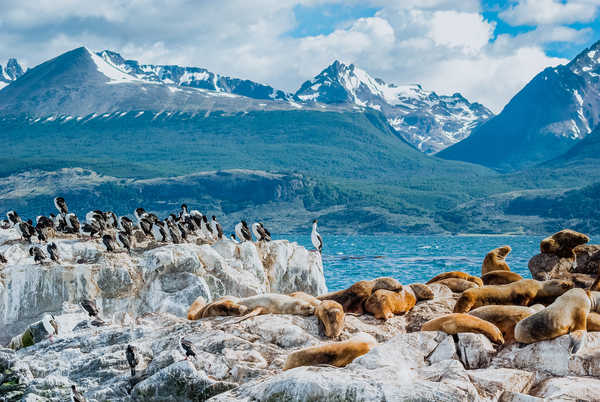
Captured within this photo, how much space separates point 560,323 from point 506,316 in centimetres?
119

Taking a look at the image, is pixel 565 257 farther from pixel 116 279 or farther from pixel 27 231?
pixel 27 231

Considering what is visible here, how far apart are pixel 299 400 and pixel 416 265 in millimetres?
97334

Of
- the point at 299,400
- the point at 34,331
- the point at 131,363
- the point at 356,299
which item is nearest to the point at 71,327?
the point at 34,331

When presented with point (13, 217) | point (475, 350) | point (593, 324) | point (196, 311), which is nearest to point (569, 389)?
point (475, 350)

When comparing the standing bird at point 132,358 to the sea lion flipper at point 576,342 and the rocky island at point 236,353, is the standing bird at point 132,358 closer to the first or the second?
the rocky island at point 236,353

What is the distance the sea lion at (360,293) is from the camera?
1466cm

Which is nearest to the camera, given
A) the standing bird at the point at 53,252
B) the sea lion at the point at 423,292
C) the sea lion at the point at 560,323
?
the sea lion at the point at 560,323

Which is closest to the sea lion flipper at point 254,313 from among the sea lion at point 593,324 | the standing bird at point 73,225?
the sea lion at point 593,324

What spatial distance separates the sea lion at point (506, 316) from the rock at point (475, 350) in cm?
55

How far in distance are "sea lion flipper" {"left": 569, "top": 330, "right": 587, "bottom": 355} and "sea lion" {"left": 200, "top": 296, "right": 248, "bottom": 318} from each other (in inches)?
271

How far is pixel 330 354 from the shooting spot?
11086 mm

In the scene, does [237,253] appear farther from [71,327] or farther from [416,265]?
[416,265]

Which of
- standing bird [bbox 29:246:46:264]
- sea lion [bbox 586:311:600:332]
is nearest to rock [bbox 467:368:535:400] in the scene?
sea lion [bbox 586:311:600:332]

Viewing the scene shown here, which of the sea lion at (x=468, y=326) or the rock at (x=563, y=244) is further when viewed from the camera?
the rock at (x=563, y=244)
